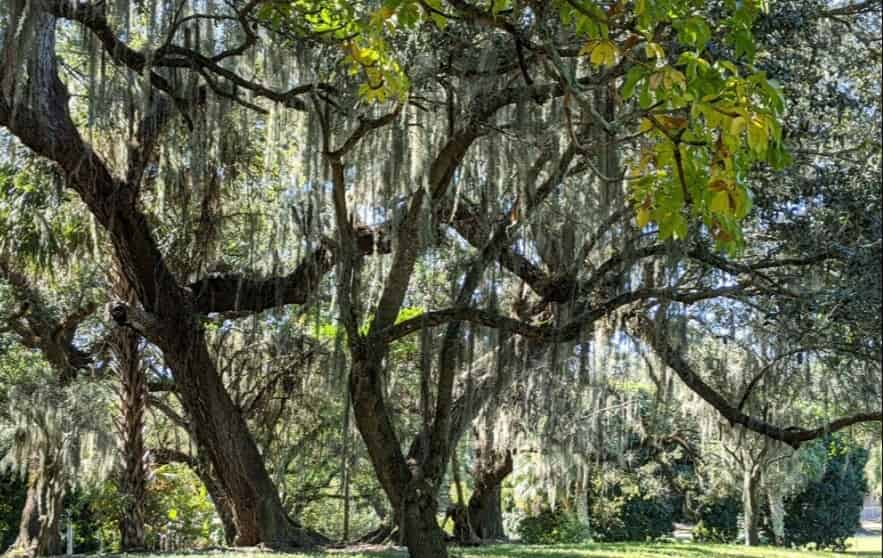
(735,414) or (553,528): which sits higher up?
(735,414)

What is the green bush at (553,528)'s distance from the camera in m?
11.8

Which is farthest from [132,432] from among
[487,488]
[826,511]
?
[826,511]

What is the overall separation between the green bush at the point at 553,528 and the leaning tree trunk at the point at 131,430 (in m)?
5.74

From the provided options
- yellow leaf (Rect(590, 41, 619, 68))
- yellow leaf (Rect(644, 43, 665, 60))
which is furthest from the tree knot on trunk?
yellow leaf (Rect(644, 43, 665, 60))

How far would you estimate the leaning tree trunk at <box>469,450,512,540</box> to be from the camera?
9.40 m

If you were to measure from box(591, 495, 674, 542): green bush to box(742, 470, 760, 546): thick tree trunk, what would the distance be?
1587 millimetres

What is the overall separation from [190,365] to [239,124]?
1.83 metres

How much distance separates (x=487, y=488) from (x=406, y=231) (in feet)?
15.4

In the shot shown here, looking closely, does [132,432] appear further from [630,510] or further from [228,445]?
[630,510]

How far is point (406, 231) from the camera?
551cm

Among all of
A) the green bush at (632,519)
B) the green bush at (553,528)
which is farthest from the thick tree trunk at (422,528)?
the green bush at (632,519)

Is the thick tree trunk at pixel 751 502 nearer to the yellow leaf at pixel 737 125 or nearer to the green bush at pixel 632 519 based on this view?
the green bush at pixel 632 519

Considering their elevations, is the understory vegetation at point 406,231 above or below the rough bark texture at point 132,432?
above

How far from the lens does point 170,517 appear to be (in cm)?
1052
